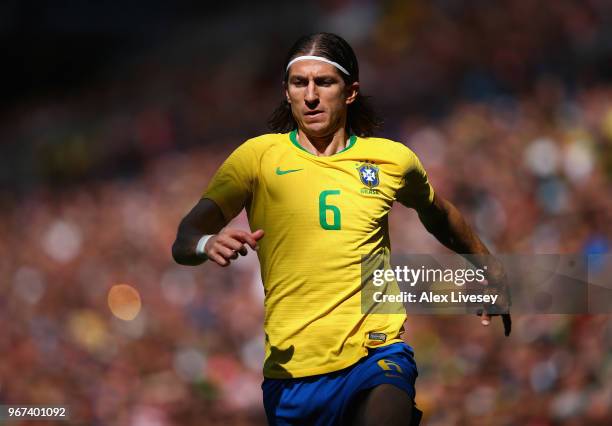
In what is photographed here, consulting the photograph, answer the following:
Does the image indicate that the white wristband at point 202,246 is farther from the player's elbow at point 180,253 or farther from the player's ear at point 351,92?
the player's ear at point 351,92

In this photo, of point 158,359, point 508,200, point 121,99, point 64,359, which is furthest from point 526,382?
point 121,99

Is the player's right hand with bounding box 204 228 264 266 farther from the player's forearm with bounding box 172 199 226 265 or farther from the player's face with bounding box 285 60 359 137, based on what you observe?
the player's face with bounding box 285 60 359 137

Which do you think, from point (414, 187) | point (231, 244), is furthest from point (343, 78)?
point (231, 244)

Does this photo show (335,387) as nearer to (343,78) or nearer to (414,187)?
(414,187)

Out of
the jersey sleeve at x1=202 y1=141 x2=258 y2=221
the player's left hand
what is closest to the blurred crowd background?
the player's left hand

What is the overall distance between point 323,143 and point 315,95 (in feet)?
0.71

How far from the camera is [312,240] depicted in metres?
4.20

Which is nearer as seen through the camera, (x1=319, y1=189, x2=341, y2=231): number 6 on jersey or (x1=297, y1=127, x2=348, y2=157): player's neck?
(x1=319, y1=189, x2=341, y2=231): number 6 on jersey

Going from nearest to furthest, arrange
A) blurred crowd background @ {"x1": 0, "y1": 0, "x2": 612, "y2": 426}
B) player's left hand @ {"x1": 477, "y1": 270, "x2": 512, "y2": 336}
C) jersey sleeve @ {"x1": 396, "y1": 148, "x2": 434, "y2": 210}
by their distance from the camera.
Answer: jersey sleeve @ {"x1": 396, "y1": 148, "x2": 434, "y2": 210}
player's left hand @ {"x1": 477, "y1": 270, "x2": 512, "y2": 336}
blurred crowd background @ {"x1": 0, "y1": 0, "x2": 612, "y2": 426}

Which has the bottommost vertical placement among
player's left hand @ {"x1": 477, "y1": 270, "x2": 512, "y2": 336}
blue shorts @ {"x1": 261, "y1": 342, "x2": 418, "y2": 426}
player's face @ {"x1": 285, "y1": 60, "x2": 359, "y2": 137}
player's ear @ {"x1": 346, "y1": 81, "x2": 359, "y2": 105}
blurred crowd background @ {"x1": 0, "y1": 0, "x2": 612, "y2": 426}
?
blue shorts @ {"x1": 261, "y1": 342, "x2": 418, "y2": 426}

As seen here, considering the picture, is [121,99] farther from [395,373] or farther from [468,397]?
[395,373]

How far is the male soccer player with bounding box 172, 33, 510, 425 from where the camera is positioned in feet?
13.5

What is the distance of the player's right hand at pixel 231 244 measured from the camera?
A: 143 inches

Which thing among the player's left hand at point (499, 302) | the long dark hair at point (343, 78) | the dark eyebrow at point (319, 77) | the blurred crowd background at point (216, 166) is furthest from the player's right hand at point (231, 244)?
the blurred crowd background at point (216, 166)
